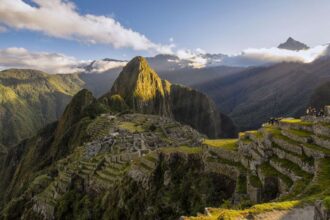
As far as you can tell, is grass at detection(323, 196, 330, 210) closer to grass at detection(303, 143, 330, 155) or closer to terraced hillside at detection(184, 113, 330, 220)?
terraced hillside at detection(184, 113, 330, 220)

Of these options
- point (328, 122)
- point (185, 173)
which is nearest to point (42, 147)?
point (185, 173)

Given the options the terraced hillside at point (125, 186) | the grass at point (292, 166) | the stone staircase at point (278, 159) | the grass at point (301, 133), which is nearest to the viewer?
the grass at point (292, 166)

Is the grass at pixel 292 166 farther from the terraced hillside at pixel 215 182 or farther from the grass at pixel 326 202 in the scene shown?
the grass at pixel 326 202

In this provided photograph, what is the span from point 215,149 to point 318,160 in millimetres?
14086

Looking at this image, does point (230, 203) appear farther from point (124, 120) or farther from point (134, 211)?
point (124, 120)

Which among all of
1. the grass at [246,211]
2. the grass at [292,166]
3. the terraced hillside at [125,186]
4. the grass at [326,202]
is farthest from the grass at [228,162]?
the grass at [326,202]

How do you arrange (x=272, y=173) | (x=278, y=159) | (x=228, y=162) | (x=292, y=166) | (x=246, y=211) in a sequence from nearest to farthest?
(x=246, y=211)
(x=292, y=166)
(x=272, y=173)
(x=278, y=159)
(x=228, y=162)

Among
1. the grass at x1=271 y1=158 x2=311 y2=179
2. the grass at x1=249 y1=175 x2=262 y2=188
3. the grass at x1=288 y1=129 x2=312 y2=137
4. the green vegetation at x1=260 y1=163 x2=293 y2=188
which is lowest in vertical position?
the grass at x1=249 y1=175 x2=262 y2=188

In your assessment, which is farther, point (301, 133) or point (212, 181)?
point (212, 181)

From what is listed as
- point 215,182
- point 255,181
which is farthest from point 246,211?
point 215,182

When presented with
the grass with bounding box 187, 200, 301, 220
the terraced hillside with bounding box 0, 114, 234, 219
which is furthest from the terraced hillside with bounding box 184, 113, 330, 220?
the terraced hillside with bounding box 0, 114, 234, 219

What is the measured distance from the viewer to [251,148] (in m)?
Answer: 37.3

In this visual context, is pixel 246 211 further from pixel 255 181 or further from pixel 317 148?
pixel 317 148

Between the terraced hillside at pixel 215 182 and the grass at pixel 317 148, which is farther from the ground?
the grass at pixel 317 148
